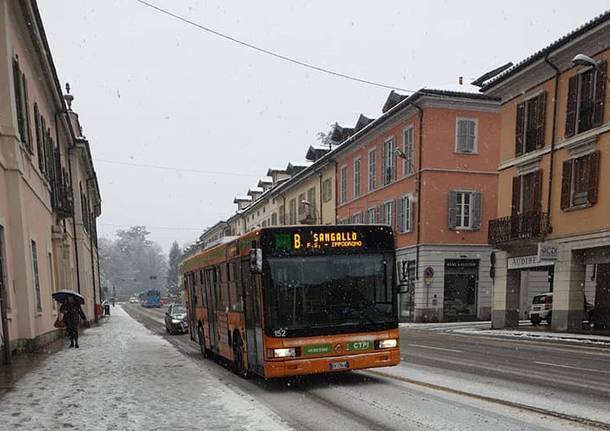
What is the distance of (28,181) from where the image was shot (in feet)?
52.5

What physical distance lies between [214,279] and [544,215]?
53.0 ft

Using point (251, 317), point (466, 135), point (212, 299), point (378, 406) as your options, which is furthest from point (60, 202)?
point (466, 135)

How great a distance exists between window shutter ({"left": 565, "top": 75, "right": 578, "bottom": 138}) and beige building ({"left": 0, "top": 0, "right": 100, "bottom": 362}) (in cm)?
2029

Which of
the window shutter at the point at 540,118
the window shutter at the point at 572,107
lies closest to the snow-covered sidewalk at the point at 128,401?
the window shutter at the point at 572,107

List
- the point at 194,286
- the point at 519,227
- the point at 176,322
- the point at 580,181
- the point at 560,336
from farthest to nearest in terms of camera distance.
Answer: the point at 176,322 < the point at 519,227 < the point at 580,181 < the point at 560,336 < the point at 194,286

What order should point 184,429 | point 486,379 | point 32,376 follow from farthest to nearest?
point 32,376 < point 486,379 < point 184,429

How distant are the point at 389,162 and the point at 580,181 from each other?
15073 mm

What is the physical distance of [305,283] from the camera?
28.1 feet

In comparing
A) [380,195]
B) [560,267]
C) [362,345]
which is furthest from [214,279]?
[380,195]

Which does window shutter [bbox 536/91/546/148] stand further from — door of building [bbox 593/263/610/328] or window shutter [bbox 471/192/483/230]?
window shutter [bbox 471/192/483/230]

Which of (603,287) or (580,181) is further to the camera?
(603,287)

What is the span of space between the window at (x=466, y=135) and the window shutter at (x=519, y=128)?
617cm

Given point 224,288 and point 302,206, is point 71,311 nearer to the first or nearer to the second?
point 224,288

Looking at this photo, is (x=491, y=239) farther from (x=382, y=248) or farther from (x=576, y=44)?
(x=382, y=248)
